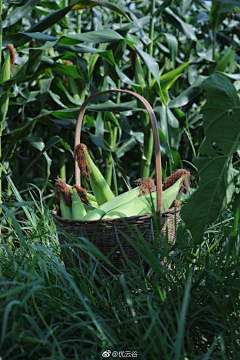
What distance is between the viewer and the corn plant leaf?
0.81 metres

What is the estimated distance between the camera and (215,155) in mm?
861

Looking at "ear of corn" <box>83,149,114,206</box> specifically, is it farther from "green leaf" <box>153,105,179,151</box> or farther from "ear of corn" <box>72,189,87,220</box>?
"green leaf" <box>153,105,179,151</box>

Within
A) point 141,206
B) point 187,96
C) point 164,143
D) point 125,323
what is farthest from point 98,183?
point 187,96

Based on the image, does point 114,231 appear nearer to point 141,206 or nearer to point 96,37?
point 141,206

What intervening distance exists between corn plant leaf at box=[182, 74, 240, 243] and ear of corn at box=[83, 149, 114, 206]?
0.49 meters

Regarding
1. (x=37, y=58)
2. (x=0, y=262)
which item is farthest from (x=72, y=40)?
(x=0, y=262)

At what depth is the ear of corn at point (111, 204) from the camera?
1157mm

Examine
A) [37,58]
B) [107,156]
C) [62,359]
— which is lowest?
[107,156]

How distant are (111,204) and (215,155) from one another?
0.47m

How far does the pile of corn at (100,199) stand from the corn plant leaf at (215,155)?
0.26m

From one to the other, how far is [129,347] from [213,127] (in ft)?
1.56

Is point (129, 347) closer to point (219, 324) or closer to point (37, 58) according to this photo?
point (219, 324)

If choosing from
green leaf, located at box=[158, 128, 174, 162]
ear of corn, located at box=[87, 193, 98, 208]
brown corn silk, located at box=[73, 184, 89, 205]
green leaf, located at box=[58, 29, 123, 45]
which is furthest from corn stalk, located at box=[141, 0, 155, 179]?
brown corn silk, located at box=[73, 184, 89, 205]

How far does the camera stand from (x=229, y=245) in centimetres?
89
